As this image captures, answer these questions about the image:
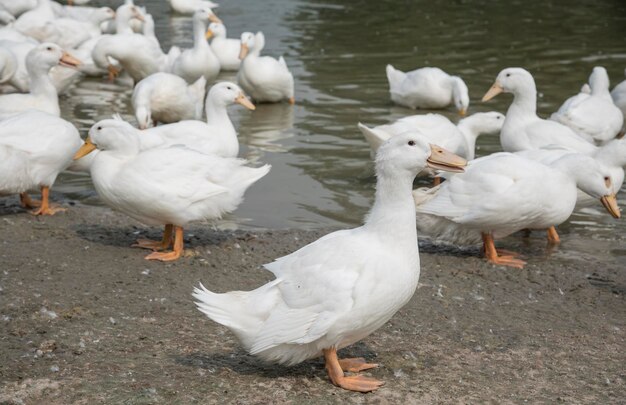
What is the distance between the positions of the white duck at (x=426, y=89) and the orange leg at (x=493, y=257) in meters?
4.97

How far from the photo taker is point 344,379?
4992 millimetres

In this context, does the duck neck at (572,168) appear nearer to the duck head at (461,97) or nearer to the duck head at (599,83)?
the duck head at (599,83)

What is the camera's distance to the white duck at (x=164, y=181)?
7.20 meters

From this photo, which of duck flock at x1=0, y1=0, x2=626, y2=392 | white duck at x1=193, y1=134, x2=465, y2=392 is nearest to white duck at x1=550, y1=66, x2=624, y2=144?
duck flock at x1=0, y1=0, x2=626, y2=392

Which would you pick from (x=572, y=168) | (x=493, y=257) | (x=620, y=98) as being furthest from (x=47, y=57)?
(x=620, y=98)

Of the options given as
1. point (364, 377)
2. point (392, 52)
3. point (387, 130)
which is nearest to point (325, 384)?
point (364, 377)

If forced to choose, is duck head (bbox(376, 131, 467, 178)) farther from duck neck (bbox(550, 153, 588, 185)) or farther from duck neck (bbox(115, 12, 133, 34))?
duck neck (bbox(115, 12, 133, 34))

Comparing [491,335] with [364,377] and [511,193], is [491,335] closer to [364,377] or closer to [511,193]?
[364,377]

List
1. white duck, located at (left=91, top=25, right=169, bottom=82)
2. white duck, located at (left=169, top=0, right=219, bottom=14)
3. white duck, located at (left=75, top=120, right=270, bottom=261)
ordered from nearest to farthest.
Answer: white duck, located at (left=75, top=120, right=270, bottom=261) → white duck, located at (left=91, top=25, right=169, bottom=82) → white duck, located at (left=169, top=0, right=219, bottom=14)

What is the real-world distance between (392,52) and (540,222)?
31.9ft

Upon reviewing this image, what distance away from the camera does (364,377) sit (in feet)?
16.7

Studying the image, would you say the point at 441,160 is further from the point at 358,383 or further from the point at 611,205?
the point at 611,205

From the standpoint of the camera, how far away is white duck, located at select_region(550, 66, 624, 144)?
35.7ft

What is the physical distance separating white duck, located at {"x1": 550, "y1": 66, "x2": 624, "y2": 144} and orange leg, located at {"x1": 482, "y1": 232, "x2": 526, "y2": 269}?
3.64 metres
